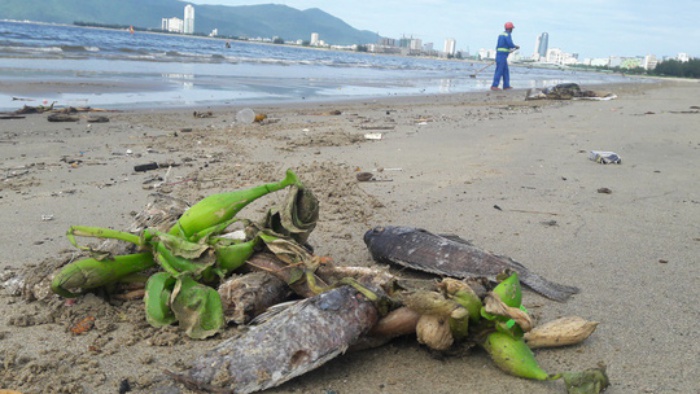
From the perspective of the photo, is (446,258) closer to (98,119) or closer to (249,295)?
(249,295)

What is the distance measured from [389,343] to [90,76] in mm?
18496

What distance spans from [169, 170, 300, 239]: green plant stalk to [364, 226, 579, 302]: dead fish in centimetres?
80

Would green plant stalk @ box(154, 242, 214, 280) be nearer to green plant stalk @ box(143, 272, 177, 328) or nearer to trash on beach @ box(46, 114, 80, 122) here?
green plant stalk @ box(143, 272, 177, 328)

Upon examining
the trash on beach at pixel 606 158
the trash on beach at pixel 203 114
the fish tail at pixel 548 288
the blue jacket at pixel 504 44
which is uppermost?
the blue jacket at pixel 504 44

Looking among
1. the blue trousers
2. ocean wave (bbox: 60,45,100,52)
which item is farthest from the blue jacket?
ocean wave (bbox: 60,45,100,52)

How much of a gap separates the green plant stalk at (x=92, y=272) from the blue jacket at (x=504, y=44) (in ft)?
63.8

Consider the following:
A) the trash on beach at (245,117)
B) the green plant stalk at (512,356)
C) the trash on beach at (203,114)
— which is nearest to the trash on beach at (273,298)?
the green plant stalk at (512,356)

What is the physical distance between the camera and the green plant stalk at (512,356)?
2211mm

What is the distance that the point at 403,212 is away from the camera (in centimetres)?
471

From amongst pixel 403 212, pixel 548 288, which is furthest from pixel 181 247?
pixel 403 212

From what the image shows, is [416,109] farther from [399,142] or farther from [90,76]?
[90,76]

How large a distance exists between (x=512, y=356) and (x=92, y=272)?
1888mm

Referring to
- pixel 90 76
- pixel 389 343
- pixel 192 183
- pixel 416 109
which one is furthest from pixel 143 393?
pixel 90 76

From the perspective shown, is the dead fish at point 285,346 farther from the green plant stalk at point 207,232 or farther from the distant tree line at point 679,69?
the distant tree line at point 679,69
